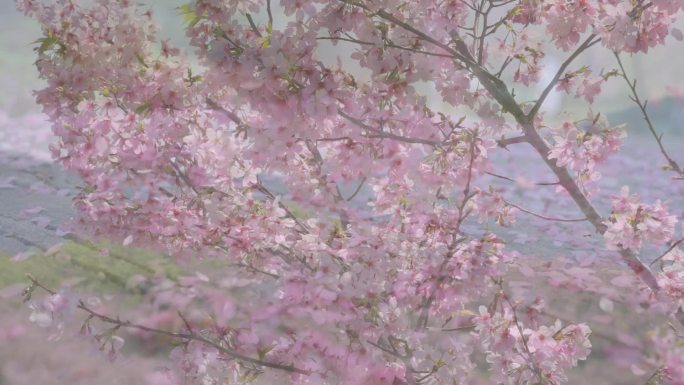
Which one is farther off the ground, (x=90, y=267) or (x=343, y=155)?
(x=343, y=155)

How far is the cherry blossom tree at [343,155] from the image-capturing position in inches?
A: 57.9

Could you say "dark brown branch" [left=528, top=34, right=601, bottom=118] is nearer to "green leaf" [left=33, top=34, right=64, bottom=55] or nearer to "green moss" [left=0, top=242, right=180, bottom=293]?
"green leaf" [left=33, top=34, right=64, bottom=55]

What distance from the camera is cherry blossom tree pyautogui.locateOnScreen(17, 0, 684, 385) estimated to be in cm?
147

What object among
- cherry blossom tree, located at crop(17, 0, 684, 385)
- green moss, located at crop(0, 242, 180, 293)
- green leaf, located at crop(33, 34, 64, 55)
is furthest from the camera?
Answer: green moss, located at crop(0, 242, 180, 293)

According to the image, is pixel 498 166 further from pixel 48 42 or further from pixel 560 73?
pixel 48 42

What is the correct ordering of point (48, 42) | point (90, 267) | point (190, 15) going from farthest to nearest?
point (90, 267), point (48, 42), point (190, 15)

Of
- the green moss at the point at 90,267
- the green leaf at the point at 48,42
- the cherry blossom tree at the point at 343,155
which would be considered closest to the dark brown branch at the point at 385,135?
the cherry blossom tree at the point at 343,155

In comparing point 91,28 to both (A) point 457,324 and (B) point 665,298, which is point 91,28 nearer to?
(B) point 665,298

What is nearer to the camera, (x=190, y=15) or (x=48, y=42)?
(x=190, y=15)

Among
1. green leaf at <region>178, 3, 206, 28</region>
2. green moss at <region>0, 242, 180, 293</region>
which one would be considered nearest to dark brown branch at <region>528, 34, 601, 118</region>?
green leaf at <region>178, 3, 206, 28</region>

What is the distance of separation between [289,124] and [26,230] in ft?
8.70

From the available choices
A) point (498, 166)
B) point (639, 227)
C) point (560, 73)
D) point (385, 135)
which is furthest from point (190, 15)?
point (498, 166)

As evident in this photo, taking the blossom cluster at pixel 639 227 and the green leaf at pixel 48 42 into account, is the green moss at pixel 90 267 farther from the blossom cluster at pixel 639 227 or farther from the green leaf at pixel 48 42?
the blossom cluster at pixel 639 227

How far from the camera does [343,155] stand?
5.43 feet
